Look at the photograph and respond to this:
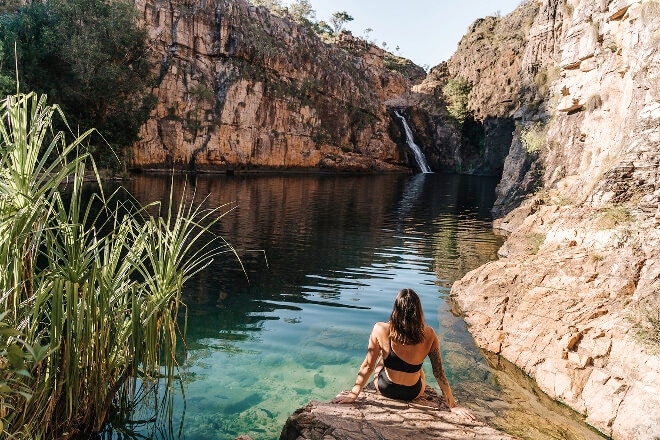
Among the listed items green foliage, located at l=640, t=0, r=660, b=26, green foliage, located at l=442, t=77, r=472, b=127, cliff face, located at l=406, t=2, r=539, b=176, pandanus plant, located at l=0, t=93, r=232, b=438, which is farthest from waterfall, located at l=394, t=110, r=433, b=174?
pandanus plant, located at l=0, t=93, r=232, b=438

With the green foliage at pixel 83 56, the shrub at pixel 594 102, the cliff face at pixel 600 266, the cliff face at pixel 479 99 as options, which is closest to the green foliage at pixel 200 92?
the green foliage at pixel 83 56

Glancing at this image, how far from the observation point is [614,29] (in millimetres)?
13047

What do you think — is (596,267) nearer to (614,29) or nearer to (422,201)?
(614,29)

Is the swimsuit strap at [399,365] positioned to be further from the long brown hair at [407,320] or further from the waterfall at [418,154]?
the waterfall at [418,154]

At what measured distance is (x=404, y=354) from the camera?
3842 millimetres

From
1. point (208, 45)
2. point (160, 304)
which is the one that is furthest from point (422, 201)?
point (208, 45)

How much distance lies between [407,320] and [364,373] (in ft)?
2.13

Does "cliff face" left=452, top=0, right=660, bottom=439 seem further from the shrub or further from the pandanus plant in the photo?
the pandanus plant

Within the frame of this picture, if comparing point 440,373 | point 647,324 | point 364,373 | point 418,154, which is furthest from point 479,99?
point 364,373

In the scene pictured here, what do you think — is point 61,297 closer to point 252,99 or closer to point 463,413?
point 463,413

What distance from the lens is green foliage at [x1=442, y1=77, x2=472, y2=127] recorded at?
2048 inches

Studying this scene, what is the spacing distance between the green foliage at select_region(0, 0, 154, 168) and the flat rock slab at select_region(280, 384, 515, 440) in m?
32.0

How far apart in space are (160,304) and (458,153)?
55949mm

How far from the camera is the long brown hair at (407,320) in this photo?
371 cm
